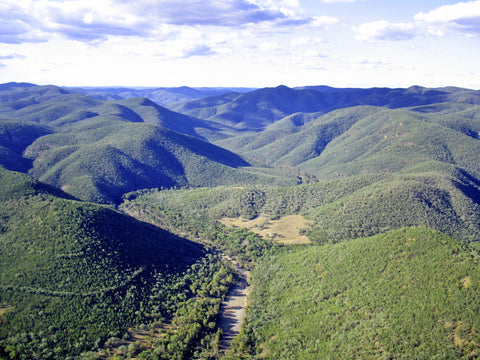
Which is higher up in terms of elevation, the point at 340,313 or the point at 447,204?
the point at 447,204

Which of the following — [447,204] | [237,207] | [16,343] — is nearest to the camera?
[16,343]

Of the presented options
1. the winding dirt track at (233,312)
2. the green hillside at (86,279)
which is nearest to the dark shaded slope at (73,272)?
the green hillside at (86,279)

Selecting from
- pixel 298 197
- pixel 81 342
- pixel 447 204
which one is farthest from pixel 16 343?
pixel 447 204

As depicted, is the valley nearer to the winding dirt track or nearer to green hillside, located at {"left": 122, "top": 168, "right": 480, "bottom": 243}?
the winding dirt track

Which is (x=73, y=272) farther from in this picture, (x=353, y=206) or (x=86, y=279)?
(x=353, y=206)

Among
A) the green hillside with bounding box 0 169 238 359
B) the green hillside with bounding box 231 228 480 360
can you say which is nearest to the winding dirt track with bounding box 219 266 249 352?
the green hillside with bounding box 0 169 238 359

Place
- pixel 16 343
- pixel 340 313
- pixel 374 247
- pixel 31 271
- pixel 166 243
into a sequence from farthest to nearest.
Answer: pixel 166 243
pixel 374 247
pixel 31 271
pixel 340 313
pixel 16 343

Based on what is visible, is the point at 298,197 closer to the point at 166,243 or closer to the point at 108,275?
the point at 166,243

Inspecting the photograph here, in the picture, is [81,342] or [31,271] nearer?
[81,342]
